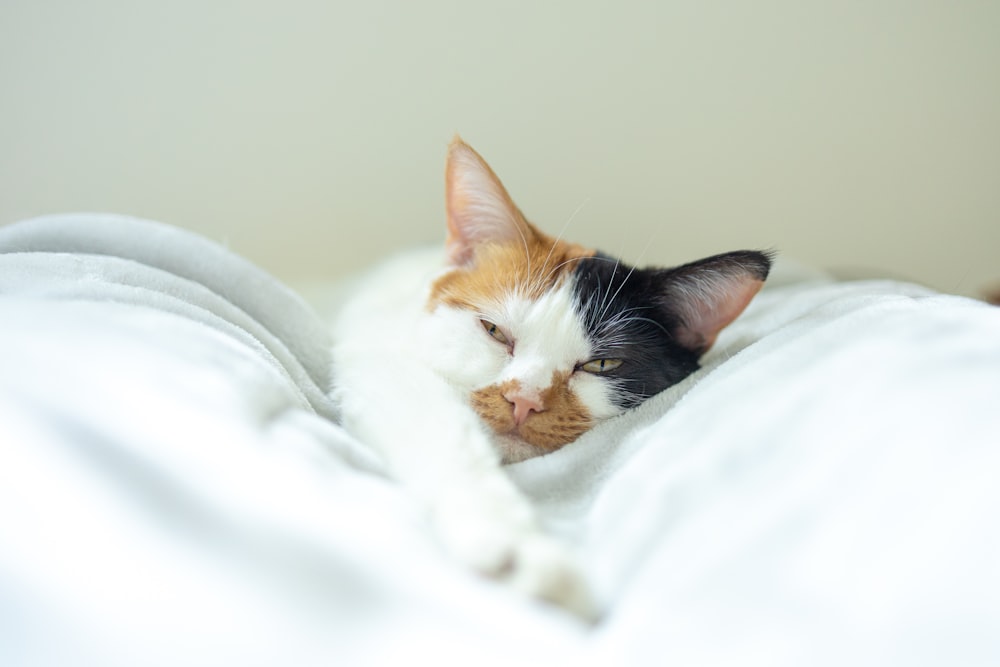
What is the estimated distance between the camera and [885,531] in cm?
54

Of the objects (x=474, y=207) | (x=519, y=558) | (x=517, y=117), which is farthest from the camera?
(x=517, y=117)

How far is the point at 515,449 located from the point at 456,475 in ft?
0.84

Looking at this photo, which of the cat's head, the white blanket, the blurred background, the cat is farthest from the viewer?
the blurred background

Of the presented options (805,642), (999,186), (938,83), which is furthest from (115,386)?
(999,186)

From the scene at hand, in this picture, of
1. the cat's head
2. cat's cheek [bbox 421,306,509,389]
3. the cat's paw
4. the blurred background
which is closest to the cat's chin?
the cat's head

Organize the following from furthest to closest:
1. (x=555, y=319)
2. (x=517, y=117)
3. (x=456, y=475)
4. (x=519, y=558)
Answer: (x=517, y=117) < (x=555, y=319) < (x=456, y=475) < (x=519, y=558)

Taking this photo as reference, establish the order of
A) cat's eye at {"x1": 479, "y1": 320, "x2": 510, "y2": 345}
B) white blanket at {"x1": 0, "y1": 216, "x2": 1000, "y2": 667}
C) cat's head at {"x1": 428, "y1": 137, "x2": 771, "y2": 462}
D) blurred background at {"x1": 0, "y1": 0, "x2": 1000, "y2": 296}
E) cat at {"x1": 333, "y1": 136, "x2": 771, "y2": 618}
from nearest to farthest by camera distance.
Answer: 1. white blanket at {"x1": 0, "y1": 216, "x2": 1000, "y2": 667}
2. cat at {"x1": 333, "y1": 136, "x2": 771, "y2": 618}
3. cat's head at {"x1": 428, "y1": 137, "x2": 771, "y2": 462}
4. cat's eye at {"x1": 479, "y1": 320, "x2": 510, "y2": 345}
5. blurred background at {"x1": 0, "y1": 0, "x2": 1000, "y2": 296}

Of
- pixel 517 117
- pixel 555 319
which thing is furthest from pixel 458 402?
pixel 517 117

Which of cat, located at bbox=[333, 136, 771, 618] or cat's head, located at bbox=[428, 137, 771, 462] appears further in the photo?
cat's head, located at bbox=[428, 137, 771, 462]

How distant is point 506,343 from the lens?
111cm

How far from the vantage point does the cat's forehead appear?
115 centimetres

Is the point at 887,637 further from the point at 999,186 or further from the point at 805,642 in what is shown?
the point at 999,186

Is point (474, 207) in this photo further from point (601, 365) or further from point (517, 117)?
point (517, 117)

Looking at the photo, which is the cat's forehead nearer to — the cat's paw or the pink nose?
the pink nose
